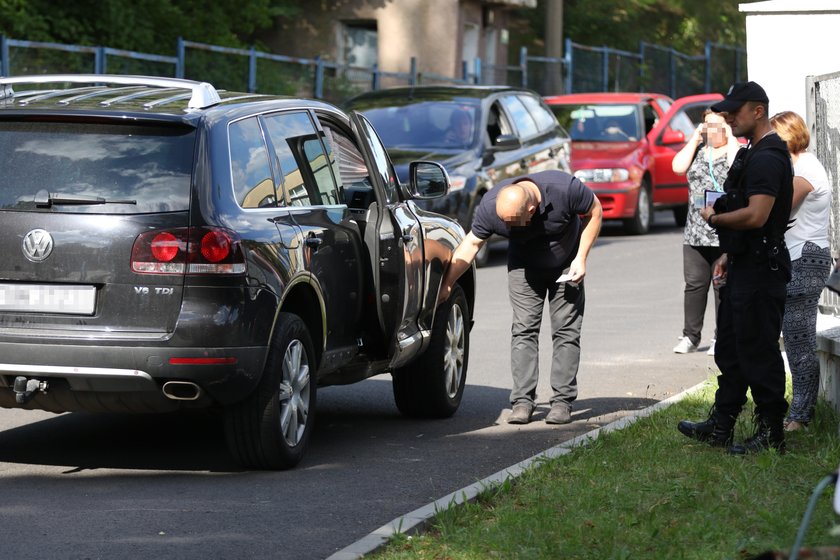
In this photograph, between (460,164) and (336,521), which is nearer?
(336,521)

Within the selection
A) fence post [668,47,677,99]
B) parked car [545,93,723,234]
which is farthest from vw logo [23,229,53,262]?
fence post [668,47,677,99]

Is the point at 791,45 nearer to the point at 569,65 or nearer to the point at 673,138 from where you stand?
the point at 673,138

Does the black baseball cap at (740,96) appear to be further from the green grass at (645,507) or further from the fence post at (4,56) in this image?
the fence post at (4,56)

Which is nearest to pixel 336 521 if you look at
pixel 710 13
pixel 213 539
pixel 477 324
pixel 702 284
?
pixel 213 539

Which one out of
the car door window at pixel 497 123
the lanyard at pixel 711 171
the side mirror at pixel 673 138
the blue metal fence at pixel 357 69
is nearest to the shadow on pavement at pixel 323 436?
the lanyard at pixel 711 171

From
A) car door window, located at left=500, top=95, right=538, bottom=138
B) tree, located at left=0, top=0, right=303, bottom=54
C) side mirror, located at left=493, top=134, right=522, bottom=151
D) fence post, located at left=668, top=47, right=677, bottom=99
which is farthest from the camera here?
fence post, located at left=668, top=47, right=677, bottom=99

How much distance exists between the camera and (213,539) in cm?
596

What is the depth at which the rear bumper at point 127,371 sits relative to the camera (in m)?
6.59

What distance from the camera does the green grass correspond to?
5.67 m

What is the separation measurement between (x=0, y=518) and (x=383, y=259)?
2599 mm

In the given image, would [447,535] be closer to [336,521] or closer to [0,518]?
[336,521]

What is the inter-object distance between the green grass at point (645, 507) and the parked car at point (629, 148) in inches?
550

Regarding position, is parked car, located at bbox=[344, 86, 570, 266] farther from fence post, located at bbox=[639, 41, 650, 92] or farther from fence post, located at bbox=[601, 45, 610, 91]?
fence post, located at bbox=[639, 41, 650, 92]

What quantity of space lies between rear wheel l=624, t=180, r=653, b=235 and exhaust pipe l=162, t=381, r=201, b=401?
16.0 meters
